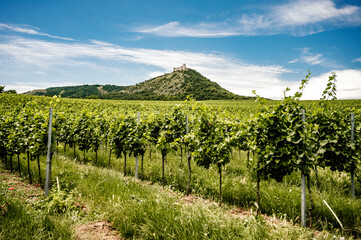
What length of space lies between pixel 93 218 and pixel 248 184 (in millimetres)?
4210

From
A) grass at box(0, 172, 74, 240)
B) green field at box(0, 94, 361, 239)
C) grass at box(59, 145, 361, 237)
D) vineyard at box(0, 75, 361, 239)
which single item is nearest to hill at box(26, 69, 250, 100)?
vineyard at box(0, 75, 361, 239)

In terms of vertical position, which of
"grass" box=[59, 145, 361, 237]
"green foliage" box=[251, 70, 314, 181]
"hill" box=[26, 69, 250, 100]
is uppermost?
"hill" box=[26, 69, 250, 100]

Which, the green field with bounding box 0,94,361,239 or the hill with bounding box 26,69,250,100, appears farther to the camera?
the hill with bounding box 26,69,250,100

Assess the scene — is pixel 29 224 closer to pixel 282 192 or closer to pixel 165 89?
pixel 282 192

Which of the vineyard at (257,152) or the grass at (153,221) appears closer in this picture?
the grass at (153,221)

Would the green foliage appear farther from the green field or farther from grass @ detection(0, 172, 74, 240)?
grass @ detection(0, 172, 74, 240)

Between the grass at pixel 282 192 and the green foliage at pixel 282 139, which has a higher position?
the green foliage at pixel 282 139

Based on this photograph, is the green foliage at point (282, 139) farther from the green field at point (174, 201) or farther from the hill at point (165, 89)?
the hill at point (165, 89)

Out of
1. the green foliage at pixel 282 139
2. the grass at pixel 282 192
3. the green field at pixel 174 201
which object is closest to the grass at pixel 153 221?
the green field at pixel 174 201

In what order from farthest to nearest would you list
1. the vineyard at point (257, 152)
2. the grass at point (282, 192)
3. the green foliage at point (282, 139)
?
the grass at point (282, 192), the vineyard at point (257, 152), the green foliage at point (282, 139)

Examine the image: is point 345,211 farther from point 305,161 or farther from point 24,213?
point 24,213

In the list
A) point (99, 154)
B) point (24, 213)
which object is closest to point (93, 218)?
point (24, 213)

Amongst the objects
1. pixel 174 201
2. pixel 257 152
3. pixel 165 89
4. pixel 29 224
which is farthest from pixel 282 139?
pixel 165 89

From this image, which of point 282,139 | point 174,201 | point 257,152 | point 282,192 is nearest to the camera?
point 282,139
